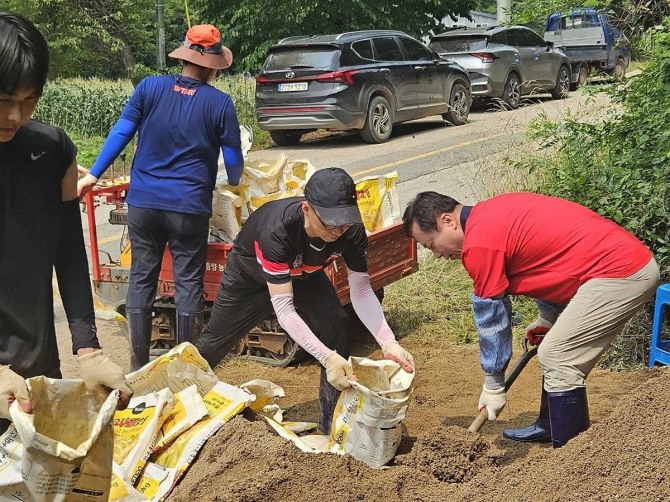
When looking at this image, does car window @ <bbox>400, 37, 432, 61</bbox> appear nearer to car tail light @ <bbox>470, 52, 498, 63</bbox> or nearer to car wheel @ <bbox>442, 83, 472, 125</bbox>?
car wheel @ <bbox>442, 83, 472, 125</bbox>

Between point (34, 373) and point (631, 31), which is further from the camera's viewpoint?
point (631, 31)

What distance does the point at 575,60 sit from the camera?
2292cm

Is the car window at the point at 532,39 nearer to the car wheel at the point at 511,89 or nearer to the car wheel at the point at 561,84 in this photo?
the car wheel at the point at 561,84

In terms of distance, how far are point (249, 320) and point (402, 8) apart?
24144 mm

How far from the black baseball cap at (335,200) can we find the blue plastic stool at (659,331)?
185cm

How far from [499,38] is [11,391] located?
1842cm

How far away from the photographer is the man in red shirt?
3.88 m

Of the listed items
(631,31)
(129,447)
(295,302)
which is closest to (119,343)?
(295,302)

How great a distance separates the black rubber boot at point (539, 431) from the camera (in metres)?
4.62

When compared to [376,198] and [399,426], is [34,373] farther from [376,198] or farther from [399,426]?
[376,198]

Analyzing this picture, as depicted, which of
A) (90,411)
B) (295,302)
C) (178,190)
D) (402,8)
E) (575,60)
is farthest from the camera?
(402,8)

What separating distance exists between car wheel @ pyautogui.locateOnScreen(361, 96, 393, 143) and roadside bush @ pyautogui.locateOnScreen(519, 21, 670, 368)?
8.43 m

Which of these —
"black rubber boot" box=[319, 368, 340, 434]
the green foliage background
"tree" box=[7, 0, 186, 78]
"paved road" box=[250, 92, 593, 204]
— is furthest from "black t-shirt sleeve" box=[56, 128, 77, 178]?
"tree" box=[7, 0, 186, 78]

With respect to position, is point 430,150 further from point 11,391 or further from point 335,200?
point 11,391
